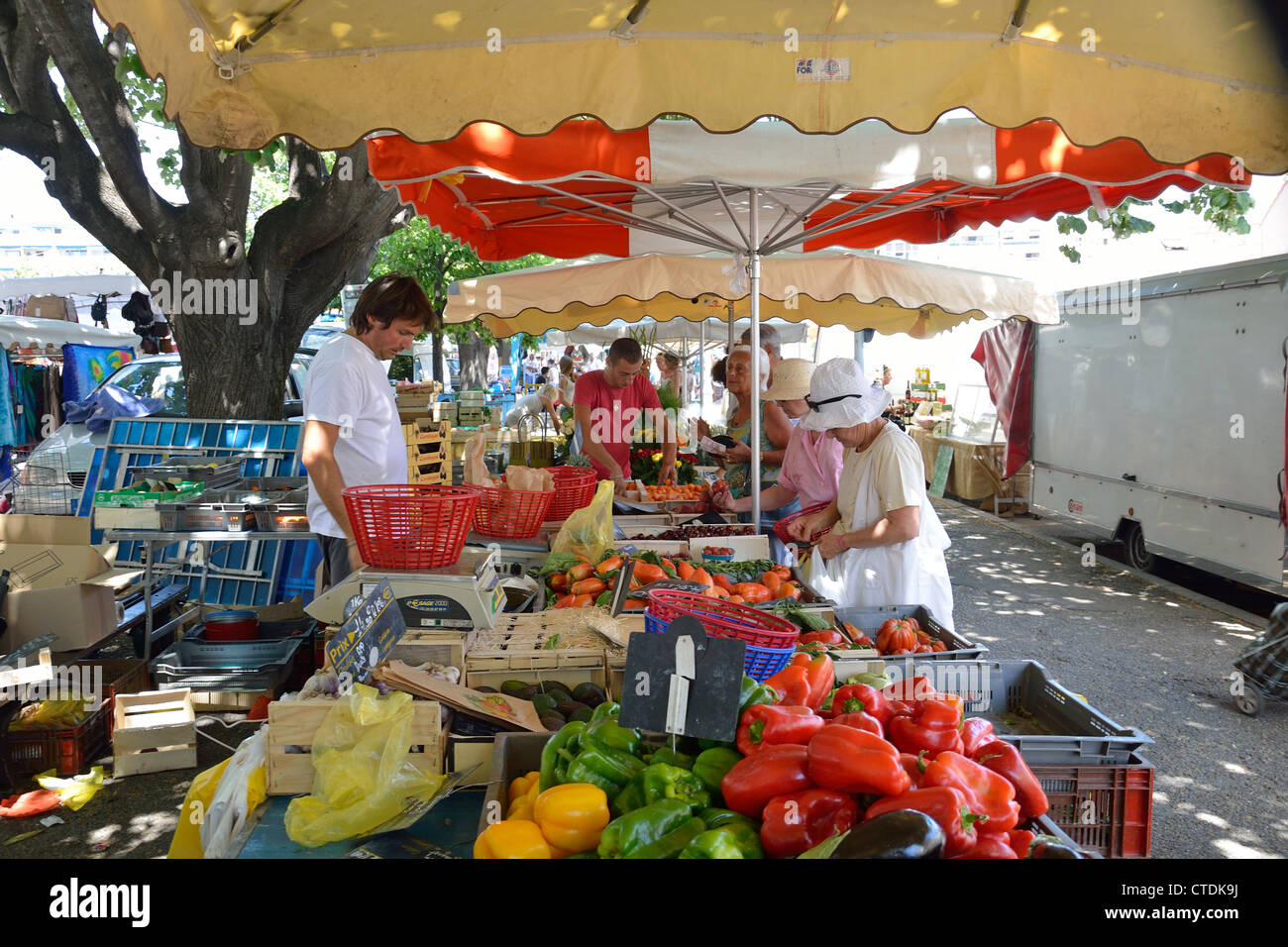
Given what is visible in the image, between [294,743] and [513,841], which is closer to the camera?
[513,841]

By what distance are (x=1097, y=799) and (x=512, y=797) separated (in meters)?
1.78

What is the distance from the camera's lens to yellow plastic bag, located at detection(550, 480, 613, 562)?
4.87 meters

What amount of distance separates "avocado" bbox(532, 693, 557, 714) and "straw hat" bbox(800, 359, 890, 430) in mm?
1935

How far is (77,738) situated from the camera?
4.89m

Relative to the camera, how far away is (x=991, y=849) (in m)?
1.73

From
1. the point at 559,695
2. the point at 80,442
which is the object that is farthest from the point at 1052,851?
the point at 80,442

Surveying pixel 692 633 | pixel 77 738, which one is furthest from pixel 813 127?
pixel 77 738

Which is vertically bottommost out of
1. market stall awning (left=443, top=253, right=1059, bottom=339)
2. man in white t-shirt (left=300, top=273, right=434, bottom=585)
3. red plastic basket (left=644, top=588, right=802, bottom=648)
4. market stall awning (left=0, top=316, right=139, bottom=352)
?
red plastic basket (left=644, top=588, right=802, bottom=648)

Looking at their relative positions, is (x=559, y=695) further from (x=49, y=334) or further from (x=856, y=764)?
(x=49, y=334)

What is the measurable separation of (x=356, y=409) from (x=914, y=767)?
3083mm

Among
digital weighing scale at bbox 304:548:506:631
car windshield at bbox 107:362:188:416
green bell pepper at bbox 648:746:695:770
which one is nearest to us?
green bell pepper at bbox 648:746:695:770

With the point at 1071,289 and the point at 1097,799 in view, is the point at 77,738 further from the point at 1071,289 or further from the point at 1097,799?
the point at 1071,289

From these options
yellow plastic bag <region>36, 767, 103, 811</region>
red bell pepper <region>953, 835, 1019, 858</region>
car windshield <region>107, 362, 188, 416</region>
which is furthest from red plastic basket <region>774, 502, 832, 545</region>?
car windshield <region>107, 362, 188, 416</region>

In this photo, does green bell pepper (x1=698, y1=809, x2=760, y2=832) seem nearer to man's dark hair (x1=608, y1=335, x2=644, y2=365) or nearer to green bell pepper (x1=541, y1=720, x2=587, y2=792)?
green bell pepper (x1=541, y1=720, x2=587, y2=792)
